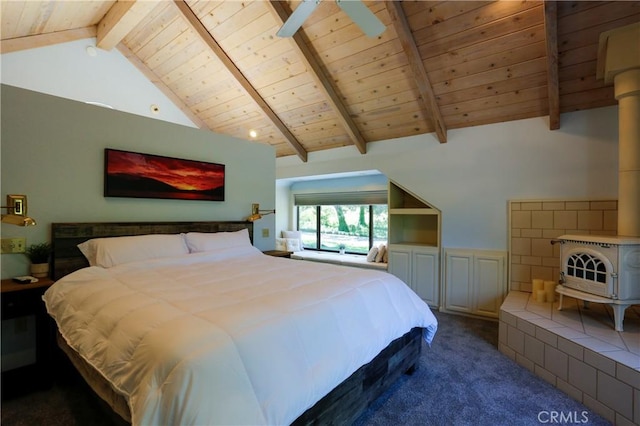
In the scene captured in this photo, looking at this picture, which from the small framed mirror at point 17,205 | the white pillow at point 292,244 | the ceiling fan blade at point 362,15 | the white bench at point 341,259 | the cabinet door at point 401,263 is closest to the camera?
the ceiling fan blade at point 362,15

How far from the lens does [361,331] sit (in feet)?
5.59

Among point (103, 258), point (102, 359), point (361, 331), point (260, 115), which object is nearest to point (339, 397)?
point (361, 331)

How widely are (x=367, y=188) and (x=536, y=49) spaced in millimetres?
2857

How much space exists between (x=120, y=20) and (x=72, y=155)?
6.25 feet

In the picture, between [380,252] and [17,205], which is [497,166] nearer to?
[380,252]

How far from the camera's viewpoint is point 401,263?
4113 millimetres

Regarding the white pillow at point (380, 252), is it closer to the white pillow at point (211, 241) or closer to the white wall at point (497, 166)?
the white wall at point (497, 166)

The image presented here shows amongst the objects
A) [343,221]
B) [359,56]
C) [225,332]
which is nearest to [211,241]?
[225,332]

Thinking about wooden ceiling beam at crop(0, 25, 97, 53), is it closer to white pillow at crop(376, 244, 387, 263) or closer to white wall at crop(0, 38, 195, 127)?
white wall at crop(0, 38, 195, 127)

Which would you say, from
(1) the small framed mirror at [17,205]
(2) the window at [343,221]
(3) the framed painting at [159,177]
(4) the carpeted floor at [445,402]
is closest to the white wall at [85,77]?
(3) the framed painting at [159,177]

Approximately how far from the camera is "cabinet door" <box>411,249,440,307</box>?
3.84 meters

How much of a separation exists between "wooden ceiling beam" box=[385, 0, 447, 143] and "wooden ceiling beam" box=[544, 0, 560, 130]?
99 centimetres

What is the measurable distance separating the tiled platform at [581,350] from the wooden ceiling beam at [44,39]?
572 centimetres

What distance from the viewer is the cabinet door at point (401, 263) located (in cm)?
405
